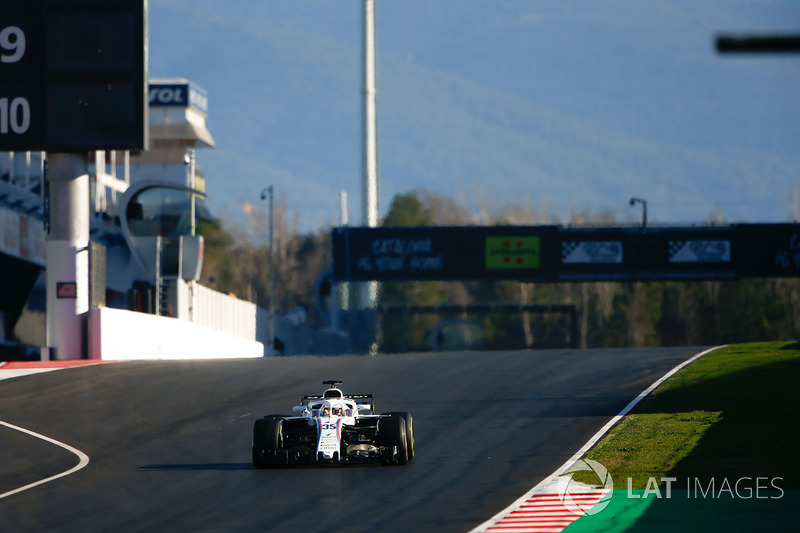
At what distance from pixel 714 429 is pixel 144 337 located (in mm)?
23001

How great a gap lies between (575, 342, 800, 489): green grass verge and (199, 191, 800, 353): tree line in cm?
4985

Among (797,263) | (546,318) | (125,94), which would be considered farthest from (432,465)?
(546,318)

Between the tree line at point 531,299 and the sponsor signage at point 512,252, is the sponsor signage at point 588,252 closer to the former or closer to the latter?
the sponsor signage at point 512,252

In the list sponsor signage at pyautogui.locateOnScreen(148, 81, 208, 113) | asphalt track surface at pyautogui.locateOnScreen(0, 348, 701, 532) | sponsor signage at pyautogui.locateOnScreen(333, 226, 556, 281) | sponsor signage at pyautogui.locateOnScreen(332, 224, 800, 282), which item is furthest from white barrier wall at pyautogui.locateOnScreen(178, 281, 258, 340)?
sponsor signage at pyautogui.locateOnScreen(148, 81, 208, 113)

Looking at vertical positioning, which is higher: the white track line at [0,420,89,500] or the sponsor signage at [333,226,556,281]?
the sponsor signage at [333,226,556,281]

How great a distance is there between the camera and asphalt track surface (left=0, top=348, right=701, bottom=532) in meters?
14.1

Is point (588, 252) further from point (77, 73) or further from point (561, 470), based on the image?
point (561, 470)

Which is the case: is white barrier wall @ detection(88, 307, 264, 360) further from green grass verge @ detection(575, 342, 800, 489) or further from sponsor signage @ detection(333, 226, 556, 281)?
green grass verge @ detection(575, 342, 800, 489)

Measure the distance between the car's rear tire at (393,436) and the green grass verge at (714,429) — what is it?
8.62 feet

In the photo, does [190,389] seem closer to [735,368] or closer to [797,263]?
[735,368]

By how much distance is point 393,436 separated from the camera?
17.2 meters

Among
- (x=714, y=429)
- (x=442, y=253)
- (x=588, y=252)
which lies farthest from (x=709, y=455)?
(x=442, y=253)

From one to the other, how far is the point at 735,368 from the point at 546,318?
8560cm

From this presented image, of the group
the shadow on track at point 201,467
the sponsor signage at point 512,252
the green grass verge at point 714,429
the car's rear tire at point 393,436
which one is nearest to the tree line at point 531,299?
the sponsor signage at point 512,252
